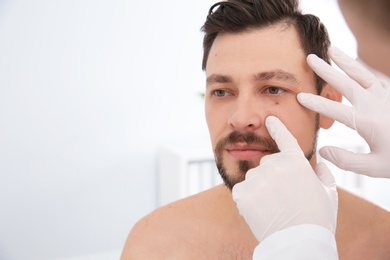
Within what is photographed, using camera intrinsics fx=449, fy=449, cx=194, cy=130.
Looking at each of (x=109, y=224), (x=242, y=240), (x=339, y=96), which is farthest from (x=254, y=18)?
(x=109, y=224)

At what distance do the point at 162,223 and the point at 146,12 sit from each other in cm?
167

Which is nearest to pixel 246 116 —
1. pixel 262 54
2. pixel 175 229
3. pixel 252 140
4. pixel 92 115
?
pixel 252 140

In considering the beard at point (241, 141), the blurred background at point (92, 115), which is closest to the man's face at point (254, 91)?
the beard at point (241, 141)

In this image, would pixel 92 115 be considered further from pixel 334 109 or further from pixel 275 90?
pixel 334 109

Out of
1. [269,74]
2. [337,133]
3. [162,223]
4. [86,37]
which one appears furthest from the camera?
[337,133]

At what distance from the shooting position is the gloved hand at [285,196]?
36.5 inches

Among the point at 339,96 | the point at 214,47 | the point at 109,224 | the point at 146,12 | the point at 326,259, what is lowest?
the point at 109,224

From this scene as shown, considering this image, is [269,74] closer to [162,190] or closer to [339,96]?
[339,96]

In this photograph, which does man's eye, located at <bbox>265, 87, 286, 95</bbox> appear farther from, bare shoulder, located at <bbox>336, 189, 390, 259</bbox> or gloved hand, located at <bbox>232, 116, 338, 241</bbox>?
bare shoulder, located at <bbox>336, 189, 390, 259</bbox>

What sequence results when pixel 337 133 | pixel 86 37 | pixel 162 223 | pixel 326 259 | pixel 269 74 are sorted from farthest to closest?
pixel 337 133, pixel 86 37, pixel 162 223, pixel 269 74, pixel 326 259

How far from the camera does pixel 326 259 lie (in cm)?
89

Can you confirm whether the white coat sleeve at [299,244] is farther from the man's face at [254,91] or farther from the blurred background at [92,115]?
the blurred background at [92,115]

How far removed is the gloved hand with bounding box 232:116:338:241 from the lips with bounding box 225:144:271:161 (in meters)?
0.11

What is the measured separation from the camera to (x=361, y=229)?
126cm
